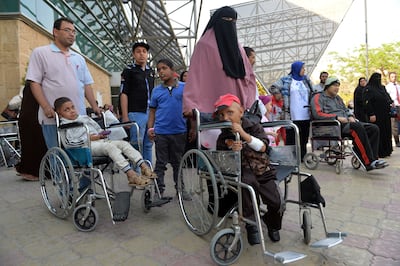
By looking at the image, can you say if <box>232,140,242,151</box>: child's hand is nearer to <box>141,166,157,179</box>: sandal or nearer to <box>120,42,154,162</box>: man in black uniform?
<box>141,166,157,179</box>: sandal

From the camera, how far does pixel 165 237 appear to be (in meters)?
2.62

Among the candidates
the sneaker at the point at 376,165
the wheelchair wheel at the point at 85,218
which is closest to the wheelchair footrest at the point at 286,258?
the wheelchair wheel at the point at 85,218

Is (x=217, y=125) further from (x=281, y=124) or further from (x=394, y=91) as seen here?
(x=394, y=91)

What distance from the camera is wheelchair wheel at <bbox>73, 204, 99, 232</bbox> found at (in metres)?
2.72

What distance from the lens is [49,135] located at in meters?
3.39

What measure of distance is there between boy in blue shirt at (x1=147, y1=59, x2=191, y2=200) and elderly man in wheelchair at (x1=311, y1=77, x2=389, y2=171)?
260 cm

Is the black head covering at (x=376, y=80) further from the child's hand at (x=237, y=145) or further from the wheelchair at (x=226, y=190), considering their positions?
the child's hand at (x=237, y=145)

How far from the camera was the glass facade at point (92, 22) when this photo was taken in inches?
318

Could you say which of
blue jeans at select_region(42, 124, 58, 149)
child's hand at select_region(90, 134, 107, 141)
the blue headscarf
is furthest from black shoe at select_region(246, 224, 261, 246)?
the blue headscarf

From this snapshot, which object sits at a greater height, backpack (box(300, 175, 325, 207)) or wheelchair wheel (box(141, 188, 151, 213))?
backpack (box(300, 175, 325, 207))

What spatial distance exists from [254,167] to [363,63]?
32101 mm

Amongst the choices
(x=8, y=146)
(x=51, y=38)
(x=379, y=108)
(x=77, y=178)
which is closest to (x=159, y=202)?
(x=77, y=178)

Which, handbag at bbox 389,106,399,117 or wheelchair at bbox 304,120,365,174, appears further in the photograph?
handbag at bbox 389,106,399,117

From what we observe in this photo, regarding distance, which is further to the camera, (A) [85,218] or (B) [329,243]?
(A) [85,218]
